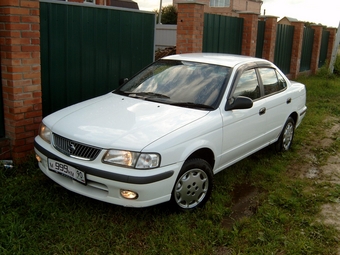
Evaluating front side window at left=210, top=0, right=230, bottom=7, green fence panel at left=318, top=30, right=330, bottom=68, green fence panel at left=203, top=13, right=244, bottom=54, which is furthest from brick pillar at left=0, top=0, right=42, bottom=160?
front side window at left=210, top=0, right=230, bottom=7

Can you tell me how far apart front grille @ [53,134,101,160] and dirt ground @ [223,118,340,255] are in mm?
1530

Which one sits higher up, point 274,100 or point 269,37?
point 269,37

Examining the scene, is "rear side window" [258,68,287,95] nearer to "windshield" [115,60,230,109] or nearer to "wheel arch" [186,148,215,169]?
"windshield" [115,60,230,109]

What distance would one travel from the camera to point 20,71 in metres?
4.97

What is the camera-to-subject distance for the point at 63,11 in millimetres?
6031

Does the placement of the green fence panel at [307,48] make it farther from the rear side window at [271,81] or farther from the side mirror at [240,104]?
the side mirror at [240,104]

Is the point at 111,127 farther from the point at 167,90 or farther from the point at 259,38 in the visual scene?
the point at 259,38

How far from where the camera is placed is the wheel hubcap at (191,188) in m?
4.08

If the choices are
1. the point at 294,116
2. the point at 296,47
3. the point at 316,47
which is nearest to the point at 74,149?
the point at 294,116

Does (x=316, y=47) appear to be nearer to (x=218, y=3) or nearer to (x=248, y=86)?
A: (x=248, y=86)

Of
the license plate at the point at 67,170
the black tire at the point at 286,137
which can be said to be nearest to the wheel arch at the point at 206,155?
the license plate at the point at 67,170

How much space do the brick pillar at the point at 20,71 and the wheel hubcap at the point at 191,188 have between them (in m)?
2.30

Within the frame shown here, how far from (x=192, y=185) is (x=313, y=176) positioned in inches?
91.5

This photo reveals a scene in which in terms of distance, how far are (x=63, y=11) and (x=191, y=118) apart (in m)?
3.04
